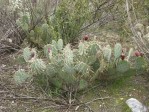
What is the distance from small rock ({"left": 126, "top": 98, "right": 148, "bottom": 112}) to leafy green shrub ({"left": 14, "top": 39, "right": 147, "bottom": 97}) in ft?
1.01

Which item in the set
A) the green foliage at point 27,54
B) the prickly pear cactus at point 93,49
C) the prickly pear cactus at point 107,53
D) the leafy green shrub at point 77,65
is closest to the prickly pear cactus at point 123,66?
the leafy green shrub at point 77,65

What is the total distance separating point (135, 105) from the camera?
13.0ft

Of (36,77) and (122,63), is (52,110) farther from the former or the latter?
(122,63)

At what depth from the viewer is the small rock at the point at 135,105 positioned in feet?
12.9

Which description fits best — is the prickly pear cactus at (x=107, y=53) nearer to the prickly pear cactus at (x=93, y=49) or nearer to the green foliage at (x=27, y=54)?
the prickly pear cactus at (x=93, y=49)

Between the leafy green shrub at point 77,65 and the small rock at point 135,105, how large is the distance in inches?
12.1

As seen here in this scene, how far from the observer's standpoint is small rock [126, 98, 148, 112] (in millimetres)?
3920

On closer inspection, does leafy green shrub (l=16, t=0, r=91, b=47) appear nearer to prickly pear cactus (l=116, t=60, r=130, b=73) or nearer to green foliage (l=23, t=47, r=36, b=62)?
green foliage (l=23, t=47, r=36, b=62)

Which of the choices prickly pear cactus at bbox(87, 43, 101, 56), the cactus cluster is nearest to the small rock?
the cactus cluster

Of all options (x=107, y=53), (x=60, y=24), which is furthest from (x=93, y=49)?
(x=60, y=24)

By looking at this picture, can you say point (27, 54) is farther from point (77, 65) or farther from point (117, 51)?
point (117, 51)

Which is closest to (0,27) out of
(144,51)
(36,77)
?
(36,77)

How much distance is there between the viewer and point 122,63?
13.1 ft

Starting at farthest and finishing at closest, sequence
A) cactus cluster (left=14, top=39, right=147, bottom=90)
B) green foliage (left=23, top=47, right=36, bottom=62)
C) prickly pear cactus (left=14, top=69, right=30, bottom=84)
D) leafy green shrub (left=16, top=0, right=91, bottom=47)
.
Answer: leafy green shrub (left=16, top=0, right=91, bottom=47)
green foliage (left=23, top=47, right=36, bottom=62)
prickly pear cactus (left=14, top=69, right=30, bottom=84)
cactus cluster (left=14, top=39, right=147, bottom=90)
